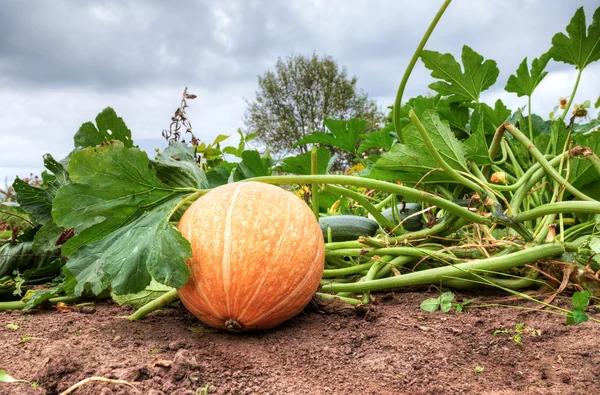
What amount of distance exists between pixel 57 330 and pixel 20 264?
1288 millimetres

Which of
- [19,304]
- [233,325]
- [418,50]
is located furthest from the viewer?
[19,304]

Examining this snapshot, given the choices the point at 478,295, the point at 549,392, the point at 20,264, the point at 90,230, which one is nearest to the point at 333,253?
the point at 478,295

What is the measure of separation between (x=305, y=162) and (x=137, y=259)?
1.18 metres

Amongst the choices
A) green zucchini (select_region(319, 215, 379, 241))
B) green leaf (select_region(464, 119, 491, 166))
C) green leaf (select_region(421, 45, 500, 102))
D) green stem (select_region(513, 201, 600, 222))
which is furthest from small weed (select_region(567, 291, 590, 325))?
green leaf (select_region(421, 45, 500, 102))

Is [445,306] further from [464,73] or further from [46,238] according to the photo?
[46,238]

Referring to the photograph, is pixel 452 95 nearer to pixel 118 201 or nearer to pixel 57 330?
pixel 118 201

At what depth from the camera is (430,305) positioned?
215 cm

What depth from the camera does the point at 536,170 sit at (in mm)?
2471

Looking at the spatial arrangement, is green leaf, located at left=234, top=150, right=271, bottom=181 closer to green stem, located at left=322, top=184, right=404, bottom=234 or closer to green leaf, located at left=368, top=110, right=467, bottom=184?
green stem, located at left=322, top=184, right=404, bottom=234

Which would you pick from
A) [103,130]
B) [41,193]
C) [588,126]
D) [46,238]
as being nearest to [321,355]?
[103,130]

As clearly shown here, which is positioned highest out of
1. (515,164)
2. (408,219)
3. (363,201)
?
(515,164)

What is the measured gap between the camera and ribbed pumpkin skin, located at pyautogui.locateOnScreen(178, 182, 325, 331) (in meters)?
1.74

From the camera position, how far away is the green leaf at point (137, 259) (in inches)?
67.1

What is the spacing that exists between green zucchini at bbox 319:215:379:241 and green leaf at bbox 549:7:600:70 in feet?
4.22
